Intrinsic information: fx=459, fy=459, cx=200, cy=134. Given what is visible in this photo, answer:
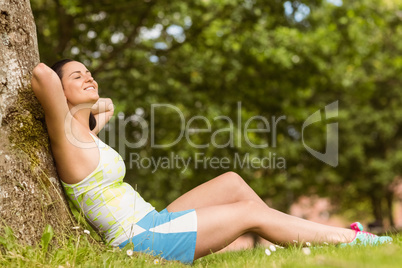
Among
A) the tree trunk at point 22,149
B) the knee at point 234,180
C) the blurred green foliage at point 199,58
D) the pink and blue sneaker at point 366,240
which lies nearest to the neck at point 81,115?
the tree trunk at point 22,149

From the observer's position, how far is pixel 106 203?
3.25m

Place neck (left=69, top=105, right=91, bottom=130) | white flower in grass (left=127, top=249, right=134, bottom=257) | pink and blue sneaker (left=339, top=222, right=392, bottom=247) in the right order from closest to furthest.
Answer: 1. white flower in grass (left=127, top=249, right=134, bottom=257)
2. pink and blue sneaker (left=339, top=222, right=392, bottom=247)
3. neck (left=69, top=105, right=91, bottom=130)

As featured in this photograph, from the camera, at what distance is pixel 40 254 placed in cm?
279

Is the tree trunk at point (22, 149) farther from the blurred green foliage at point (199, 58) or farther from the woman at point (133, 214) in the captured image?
the blurred green foliage at point (199, 58)

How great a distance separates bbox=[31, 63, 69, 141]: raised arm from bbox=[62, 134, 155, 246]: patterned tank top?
402mm

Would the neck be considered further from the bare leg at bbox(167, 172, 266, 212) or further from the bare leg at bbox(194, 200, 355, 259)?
the bare leg at bbox(194, 200, 355, 259)

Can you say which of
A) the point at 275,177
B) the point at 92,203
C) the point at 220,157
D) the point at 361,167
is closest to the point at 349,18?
the point at 220,157

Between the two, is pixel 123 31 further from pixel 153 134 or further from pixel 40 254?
pixel 40 254

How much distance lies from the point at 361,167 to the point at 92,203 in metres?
15.6

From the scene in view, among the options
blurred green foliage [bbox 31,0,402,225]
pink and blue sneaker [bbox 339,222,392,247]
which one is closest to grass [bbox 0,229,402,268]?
pink and blue sneaker [bbox 339,222,392,247]

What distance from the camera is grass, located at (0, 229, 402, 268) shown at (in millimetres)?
2510

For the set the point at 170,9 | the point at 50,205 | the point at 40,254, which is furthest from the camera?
the point at 170,9

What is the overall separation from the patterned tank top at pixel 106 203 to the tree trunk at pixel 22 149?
0.46ft

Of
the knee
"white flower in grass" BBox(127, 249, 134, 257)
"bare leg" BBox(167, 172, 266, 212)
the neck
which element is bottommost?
"white flower in grass" BBox(127, 249, 134, 257)
